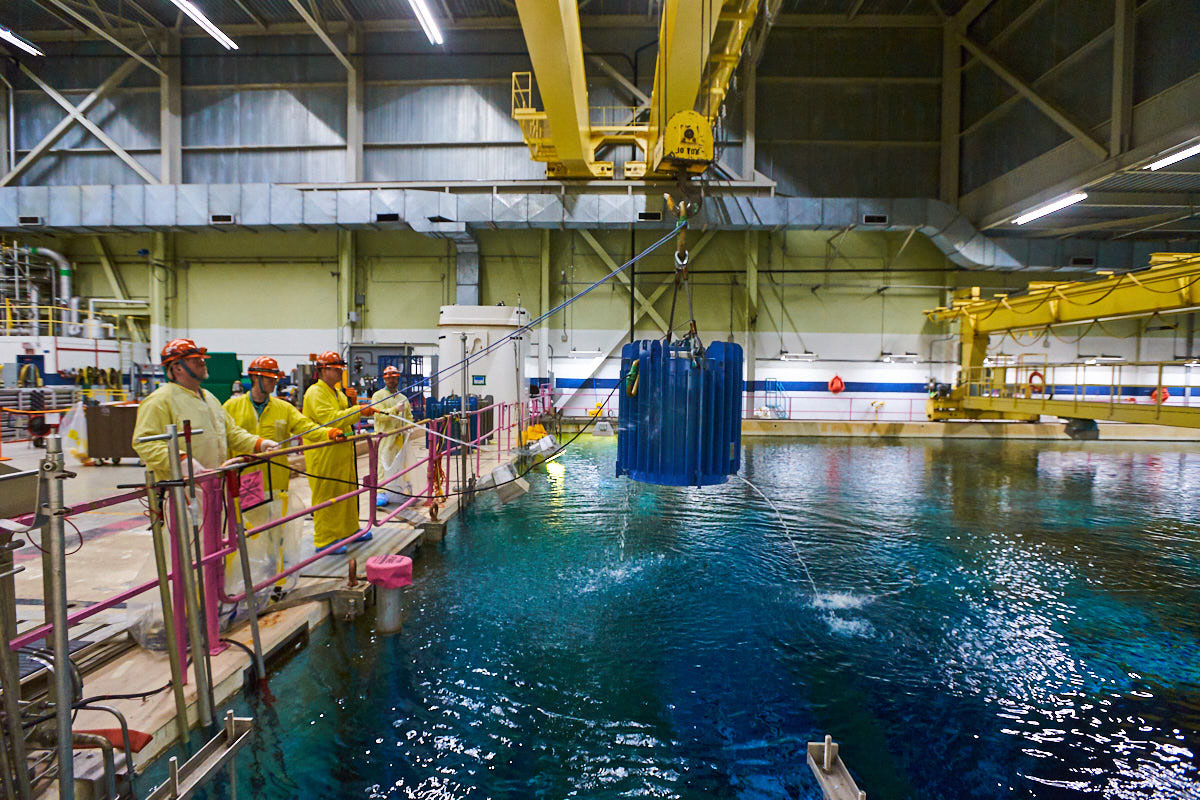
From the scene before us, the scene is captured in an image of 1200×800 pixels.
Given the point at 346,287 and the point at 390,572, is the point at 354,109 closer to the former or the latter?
the point at 346,287

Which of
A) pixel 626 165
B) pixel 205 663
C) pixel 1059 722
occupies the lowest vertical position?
pixel 1059 722

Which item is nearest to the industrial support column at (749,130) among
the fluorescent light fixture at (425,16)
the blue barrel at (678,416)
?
the fluorescent light fixture at (425,16)

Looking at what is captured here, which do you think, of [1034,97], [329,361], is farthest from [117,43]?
[1034,97]

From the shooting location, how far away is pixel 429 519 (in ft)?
20.5

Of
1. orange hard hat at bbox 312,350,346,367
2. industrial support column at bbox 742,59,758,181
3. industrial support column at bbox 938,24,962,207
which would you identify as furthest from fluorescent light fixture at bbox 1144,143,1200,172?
orange hard hat at bbox 312,350,346,367

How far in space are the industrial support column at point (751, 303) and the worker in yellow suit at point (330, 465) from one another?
44.7 feet

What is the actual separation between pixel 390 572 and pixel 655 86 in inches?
455

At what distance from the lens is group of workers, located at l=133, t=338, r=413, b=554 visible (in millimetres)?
3281

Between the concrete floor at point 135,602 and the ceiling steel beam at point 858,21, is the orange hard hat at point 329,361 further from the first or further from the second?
the ceiling steel beam at point 858,21

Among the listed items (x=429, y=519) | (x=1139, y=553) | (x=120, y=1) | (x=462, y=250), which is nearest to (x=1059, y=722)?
(x=1139, y=553)

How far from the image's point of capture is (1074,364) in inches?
399

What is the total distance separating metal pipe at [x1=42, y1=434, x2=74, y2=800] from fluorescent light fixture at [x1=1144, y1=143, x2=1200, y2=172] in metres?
14.7

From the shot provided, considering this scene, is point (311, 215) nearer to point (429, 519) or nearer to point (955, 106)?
point (429, 519)

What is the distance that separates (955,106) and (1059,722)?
18.7 meters
